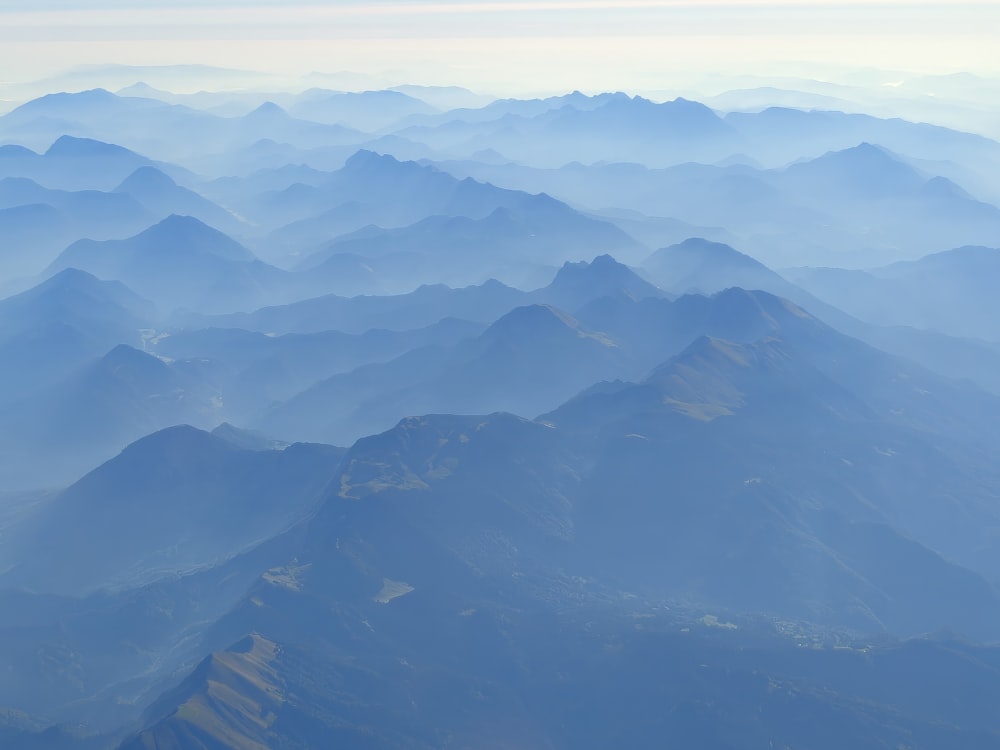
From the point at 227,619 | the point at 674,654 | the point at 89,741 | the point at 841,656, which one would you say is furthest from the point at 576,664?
the point at 89,741

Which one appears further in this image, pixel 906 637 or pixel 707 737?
pixel 906 637

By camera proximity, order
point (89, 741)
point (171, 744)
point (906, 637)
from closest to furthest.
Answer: point (171, 744), point (89, 741), point (906, 637)

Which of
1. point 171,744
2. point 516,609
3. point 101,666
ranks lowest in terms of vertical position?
point 101,666

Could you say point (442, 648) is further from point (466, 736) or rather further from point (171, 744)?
point (171, 744)

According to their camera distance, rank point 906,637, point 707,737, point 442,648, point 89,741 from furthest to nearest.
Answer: point 906,637, point 442,648, point 89,741, point 707,737

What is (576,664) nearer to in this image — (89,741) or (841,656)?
(841,656)

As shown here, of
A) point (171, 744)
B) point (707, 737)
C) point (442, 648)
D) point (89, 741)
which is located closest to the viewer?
point (171, 744)

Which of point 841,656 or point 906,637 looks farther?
point 906,637

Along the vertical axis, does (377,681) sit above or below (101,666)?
above

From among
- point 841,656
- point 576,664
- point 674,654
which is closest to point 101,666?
point 576,664
